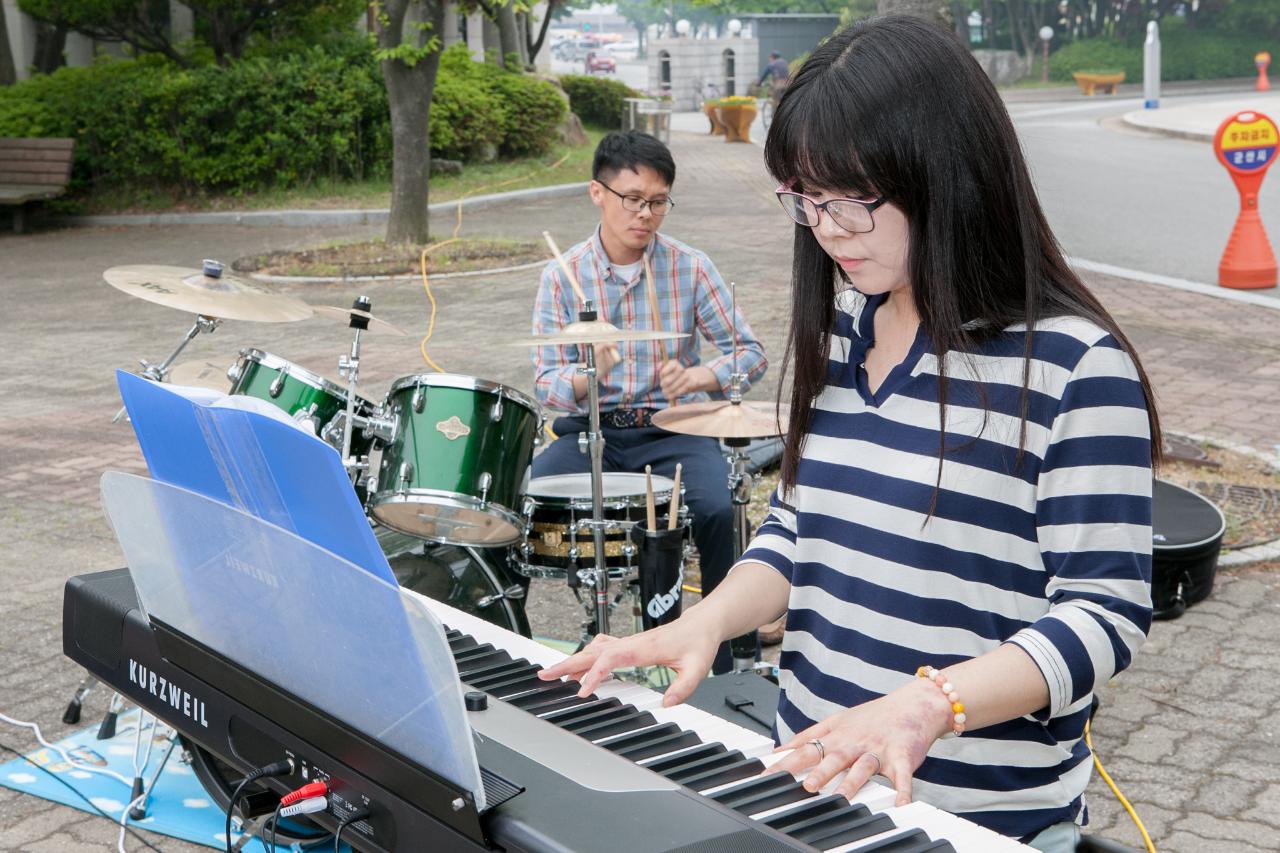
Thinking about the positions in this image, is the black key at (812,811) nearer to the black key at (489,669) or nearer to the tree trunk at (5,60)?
the black key at (489,669)

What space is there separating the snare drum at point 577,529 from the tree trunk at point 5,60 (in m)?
17.3

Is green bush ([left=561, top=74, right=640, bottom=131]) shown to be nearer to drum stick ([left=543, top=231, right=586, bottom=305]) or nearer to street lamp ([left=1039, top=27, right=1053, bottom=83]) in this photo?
drum stick ([left=543, top=231, right=586, bottom=305])

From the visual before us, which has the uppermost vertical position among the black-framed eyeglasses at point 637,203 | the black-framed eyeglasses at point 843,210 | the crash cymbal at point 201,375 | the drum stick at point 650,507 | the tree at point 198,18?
the tree at point 198,18

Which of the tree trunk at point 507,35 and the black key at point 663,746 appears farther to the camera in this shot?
the tree trunk at point 507,35

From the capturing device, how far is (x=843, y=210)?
186cm

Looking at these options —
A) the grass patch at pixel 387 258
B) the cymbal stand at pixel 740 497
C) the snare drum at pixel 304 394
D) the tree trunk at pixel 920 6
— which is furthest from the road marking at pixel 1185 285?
the snare drum at pixel 304 394

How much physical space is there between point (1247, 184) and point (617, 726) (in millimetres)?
10811

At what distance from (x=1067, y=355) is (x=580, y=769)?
0.80 m

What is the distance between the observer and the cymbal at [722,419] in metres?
4.18

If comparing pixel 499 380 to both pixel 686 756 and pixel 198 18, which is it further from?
pixel 198 18

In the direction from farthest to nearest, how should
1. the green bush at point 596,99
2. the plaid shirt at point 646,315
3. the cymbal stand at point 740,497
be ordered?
the green bush at point 596,99, the plaid shirt at point 646,315, the cymbal stand at point 740,497

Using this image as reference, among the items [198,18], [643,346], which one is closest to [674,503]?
[643,346]

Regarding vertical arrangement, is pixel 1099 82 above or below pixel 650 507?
above

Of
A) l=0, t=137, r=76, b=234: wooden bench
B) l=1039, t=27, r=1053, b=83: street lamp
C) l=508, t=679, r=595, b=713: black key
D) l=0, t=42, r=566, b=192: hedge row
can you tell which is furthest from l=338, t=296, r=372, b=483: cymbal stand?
l=1039, t=27, r=1053, b=83: street lamp
